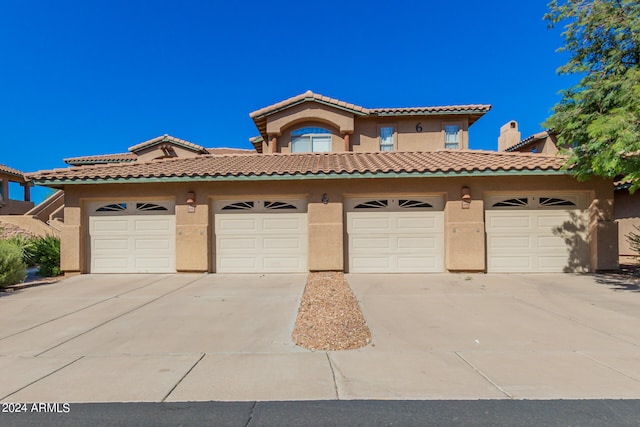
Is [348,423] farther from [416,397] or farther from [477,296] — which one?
[477,296]

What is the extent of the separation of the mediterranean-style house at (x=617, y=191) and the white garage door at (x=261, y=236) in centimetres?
876

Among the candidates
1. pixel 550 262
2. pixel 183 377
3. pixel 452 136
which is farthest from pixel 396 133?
pixel 183 377

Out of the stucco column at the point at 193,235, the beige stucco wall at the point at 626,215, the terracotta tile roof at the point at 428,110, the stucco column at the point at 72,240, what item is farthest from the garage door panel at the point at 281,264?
the beige stucco wall at the point at 626,215

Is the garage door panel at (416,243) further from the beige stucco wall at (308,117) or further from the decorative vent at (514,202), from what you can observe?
the beige stucco wall at (308,117)

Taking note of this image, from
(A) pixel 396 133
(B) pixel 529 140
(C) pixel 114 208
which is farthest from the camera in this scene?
(B) pixel 529 140

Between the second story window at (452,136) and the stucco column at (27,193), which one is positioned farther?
the stucco column at (27,193)

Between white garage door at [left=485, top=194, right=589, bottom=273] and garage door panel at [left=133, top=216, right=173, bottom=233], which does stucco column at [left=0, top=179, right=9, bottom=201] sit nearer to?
garage door panel at [left=133, top=216, right=173, bottom=233]

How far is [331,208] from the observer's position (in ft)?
34.3

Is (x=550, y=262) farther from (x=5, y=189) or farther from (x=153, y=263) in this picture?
(x=5, y=189)

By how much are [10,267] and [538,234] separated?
1541 cm

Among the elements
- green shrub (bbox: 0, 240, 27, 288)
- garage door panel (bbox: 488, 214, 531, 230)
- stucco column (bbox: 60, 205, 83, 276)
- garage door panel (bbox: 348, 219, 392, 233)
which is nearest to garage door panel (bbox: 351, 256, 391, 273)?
garage door panel (bbox: 348, 219, 392, 233)

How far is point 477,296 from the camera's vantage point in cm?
759

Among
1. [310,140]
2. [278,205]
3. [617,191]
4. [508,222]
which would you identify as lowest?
[508,222]

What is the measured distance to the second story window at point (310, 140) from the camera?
55.6 ft
